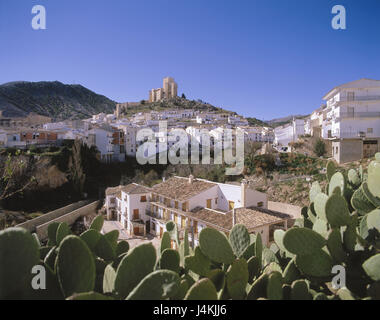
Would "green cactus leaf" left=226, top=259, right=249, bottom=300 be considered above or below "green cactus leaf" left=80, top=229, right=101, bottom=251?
below

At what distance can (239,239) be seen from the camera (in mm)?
2131

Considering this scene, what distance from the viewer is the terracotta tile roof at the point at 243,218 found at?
36.2 ft

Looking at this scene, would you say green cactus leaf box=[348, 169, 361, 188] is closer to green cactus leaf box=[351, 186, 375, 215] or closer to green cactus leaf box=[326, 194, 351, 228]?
green cactus leaf box=[351, 186, 375, 215]

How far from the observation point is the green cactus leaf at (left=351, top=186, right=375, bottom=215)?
6.65 ft

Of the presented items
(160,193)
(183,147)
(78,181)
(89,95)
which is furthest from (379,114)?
(89,95)

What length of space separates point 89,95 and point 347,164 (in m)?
108

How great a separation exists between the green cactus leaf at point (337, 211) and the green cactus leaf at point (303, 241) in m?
0.20

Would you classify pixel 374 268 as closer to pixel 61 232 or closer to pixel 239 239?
pixel 239 239

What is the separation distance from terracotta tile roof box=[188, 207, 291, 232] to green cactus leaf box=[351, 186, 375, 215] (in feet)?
28.9

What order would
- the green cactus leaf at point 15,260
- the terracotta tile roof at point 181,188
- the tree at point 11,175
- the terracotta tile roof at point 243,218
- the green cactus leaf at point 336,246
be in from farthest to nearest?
the terracotta tile roof at point 181,188 → the terracotta tile roof at point 243,218 → the tree at point 11,175 → the green cactus leaf at point 336,246 → the green cactus leaf at point 15,260

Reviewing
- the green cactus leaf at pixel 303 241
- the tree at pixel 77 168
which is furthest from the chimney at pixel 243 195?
the tree at pixel 77 168

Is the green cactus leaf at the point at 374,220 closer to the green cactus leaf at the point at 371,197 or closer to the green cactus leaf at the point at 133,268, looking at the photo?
the green cactus leaf at the point at 371,197

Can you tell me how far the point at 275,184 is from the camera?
19188 mm

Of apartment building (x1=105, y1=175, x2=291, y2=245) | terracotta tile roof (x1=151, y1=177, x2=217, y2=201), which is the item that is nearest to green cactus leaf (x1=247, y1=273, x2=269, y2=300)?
apartment building (x1=105, y1=175, x2=291, y2=245)
